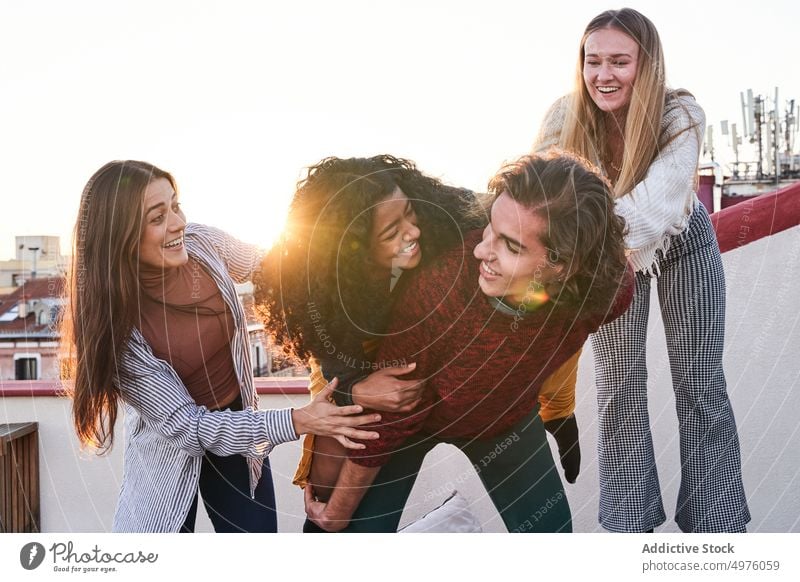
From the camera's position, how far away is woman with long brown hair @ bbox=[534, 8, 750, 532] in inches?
48.8

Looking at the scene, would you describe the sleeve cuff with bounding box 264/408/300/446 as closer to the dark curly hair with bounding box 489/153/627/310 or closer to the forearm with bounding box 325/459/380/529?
the forearm with bounding box 325/459/380/529

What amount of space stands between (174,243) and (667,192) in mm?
750

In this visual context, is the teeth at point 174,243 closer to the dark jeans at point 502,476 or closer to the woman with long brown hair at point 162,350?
the woman with long brown hair at point 162,350

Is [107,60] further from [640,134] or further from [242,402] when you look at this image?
[640,134]

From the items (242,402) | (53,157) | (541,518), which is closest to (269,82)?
(53,157)

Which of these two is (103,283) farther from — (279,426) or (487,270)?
(487,270)

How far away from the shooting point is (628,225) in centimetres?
119

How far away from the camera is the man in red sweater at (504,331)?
1.14 metres

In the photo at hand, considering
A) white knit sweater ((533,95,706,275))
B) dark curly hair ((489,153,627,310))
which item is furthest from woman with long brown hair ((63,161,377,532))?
white knit sweater ((533,95,706,275))

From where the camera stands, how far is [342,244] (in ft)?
3.80

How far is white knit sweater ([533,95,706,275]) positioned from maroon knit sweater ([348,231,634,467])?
0.20ft

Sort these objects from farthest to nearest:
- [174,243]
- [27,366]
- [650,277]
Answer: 1. [27,366]
2. [650,277]
3. [174,243]

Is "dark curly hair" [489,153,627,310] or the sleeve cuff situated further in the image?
the sleeve cuff

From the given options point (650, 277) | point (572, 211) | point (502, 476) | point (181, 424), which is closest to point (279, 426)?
point (181, 424)
